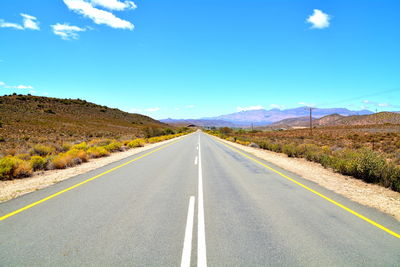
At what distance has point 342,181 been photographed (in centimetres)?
810

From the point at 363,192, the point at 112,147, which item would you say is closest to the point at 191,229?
the point at 363,192

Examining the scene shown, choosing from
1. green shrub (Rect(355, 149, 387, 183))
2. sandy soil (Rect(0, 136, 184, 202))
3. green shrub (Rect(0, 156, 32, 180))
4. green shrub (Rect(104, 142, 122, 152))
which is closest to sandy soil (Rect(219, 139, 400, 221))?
green shrub (Rect(355, 149, 387, 183))

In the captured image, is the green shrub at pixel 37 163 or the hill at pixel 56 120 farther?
the hill at pixel 56 120

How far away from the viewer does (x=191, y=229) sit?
12.3 feet

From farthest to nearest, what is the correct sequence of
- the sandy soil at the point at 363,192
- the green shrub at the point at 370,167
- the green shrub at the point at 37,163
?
the green shrub at the point at 37,163 → the green shrub at the point at 370,167 → the sandy soil at the point at 363,192

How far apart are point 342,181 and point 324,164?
3.53 meters

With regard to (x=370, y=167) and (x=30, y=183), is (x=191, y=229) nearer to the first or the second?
(x=30, y=183)

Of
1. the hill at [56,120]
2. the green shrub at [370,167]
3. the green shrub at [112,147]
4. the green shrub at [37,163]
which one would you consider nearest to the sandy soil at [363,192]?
the green shrub at [370,167]

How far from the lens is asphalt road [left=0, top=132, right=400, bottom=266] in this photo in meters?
2.93

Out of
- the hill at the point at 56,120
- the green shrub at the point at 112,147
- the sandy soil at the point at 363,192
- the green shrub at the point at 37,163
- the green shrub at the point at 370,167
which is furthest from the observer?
the hill at the point at 56,120

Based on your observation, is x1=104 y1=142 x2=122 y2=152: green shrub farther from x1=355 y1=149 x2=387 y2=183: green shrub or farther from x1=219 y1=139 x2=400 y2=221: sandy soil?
x1=355 y1=149 x2=387 y2=183: green shrub

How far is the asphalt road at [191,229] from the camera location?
293 centimetres

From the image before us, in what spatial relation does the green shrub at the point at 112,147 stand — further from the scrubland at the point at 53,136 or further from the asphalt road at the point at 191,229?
Result: the asphalt road at the point at 191,229

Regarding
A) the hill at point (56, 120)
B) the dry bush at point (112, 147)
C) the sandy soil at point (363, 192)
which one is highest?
the hill at point (56, 120)
